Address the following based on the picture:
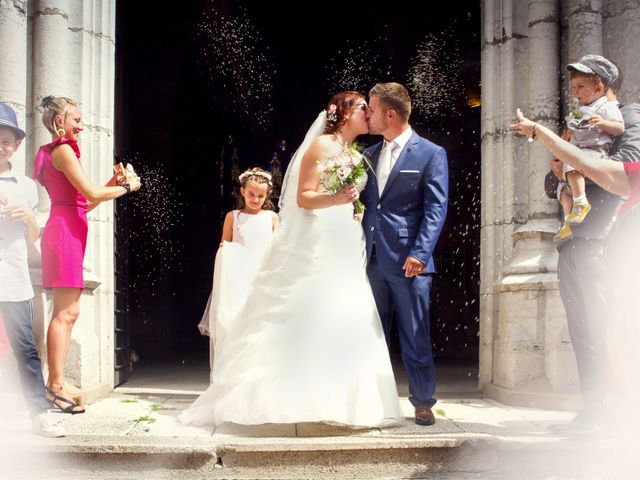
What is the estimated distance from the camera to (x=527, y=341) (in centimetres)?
605

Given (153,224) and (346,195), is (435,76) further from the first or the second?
(346,195)

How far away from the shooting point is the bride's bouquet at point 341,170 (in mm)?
4762

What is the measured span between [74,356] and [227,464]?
2.15 m

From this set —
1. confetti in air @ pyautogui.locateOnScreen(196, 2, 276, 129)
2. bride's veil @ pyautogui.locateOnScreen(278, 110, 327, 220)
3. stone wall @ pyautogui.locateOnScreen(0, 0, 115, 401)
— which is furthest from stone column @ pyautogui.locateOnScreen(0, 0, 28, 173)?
confetti in air @ pyautogui.locateOnScreen(196, 2, 276, 129)

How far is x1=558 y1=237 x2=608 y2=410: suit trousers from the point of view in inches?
185

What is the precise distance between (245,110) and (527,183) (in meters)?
8.88

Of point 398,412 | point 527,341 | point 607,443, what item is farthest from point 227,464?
point 527,341

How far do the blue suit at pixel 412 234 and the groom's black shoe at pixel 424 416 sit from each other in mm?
37

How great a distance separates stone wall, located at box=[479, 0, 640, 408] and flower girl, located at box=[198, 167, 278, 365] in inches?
80.2

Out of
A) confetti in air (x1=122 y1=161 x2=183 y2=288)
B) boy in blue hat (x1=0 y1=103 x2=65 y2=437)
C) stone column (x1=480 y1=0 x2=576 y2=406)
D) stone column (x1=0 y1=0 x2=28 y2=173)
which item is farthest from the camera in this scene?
confetti in air (x1=122 y1=161 x2=183 y2=288)

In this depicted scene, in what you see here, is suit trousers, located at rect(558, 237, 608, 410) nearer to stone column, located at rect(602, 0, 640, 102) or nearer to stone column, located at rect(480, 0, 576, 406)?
stone column, located at rect(480, 0, 576, 406)

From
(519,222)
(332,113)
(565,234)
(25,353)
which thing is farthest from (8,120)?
(519,222)

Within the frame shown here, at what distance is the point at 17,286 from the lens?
14.8 feet

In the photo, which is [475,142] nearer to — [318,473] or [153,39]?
[153,39]
